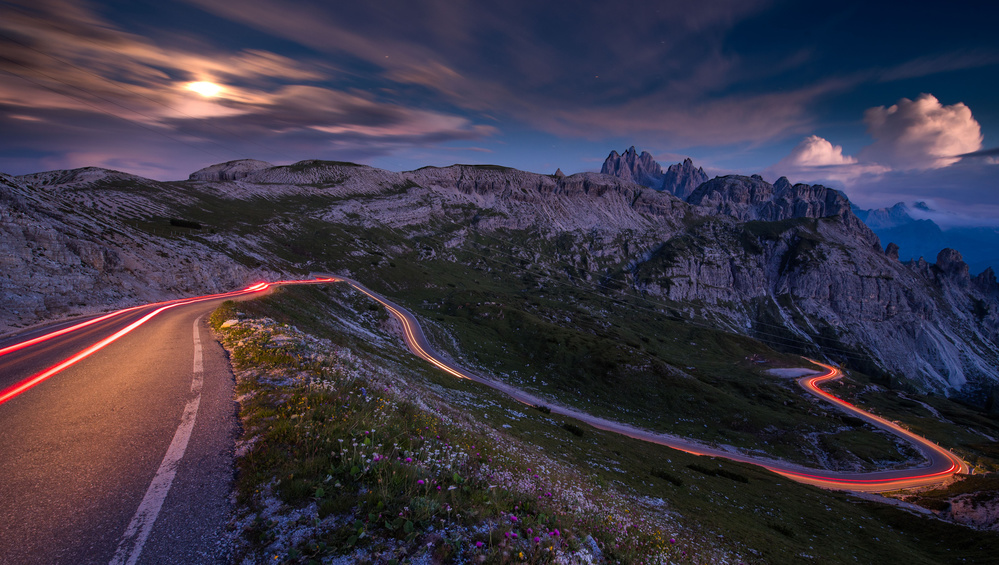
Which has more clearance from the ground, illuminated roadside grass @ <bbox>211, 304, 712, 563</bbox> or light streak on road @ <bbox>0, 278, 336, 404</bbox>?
illuminated roadside grass @ <bbox>211, 304, 712, 563</bbox>

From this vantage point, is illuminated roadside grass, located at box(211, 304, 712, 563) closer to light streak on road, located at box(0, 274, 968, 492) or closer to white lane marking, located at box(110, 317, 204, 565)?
white lane marking, located at box(110, 317, 204, 565)

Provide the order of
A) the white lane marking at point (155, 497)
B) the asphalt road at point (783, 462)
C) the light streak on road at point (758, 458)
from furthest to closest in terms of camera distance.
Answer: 1. the asphalt road at point (783, 462)
2. the light streak on road at point (758, 458)
3. the white lane marking at point (155, 497)

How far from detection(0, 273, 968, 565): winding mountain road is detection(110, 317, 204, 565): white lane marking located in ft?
0.07

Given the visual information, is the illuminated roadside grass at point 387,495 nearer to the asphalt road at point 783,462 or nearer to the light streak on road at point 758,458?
the light streak on road at point 758,458

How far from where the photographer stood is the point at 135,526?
585 cm

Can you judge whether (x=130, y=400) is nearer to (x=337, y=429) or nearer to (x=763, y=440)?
(x=337, y=429)

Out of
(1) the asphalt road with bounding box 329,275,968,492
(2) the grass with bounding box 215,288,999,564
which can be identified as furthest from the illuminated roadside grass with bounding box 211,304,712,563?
(1) the asphalt road with bounding box 329,275,968,492

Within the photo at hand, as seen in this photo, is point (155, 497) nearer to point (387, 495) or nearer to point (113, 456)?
point (113, 456)

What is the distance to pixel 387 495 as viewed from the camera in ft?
21.1

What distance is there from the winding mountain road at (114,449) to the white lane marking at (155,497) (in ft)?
0.07

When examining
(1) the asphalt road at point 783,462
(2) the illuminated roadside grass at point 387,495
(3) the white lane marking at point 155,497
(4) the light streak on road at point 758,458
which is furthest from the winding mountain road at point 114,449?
(1) the asphalt road at point 783,462

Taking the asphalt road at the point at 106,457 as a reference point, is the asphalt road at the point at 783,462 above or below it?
below

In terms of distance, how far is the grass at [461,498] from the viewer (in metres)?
6.18

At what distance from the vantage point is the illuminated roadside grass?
5.75m
